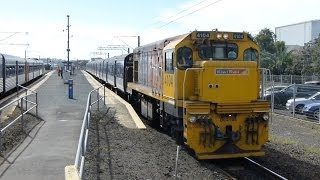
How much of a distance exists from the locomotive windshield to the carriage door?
0.92m

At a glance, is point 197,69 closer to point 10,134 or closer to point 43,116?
point 10,134

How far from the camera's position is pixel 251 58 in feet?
43.7

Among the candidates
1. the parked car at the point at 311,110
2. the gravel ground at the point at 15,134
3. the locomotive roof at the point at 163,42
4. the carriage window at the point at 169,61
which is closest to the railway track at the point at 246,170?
the carriage window at the point at 169,61

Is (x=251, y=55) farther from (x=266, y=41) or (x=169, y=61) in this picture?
(x=266, y=41)

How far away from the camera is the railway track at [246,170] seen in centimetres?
1110

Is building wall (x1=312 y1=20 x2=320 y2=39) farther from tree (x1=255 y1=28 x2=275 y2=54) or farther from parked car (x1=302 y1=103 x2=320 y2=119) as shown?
parked car (x1=302 y1=103 x2=320 y2=119)

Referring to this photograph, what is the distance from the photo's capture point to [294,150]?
1448 cm

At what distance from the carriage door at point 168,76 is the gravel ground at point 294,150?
320 cm

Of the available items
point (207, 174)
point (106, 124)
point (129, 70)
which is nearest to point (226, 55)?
point (207, 174)

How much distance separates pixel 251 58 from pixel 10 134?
792 cm

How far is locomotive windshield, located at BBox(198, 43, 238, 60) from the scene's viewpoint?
12859mm

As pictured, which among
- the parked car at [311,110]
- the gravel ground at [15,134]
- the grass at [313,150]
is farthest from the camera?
the parked car at [311,110]

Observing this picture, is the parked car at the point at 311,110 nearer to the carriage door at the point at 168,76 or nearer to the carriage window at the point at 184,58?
the carriage door at the point at 168,76

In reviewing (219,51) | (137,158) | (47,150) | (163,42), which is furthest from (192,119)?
(163,42)
